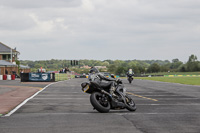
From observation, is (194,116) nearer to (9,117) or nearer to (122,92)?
(122,92)

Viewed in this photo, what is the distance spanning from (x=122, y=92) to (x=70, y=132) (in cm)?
475

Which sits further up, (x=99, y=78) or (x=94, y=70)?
(x=94, y=70)

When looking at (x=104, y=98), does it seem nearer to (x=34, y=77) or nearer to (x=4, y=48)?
(x=34, y=77)

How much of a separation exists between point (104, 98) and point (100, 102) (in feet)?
0.65

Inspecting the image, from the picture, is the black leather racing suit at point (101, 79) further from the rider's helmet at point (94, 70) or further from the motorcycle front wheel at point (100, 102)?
the motorcycle front wheel at point (100, 102)

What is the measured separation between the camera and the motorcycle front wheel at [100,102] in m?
11.3

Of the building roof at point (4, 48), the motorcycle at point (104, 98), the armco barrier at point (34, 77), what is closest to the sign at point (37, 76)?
the armco barrier at point (34, 77)

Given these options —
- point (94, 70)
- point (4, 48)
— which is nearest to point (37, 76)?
point (94, 70)

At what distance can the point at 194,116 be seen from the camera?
10.8 m

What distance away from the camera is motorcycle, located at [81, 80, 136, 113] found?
11.4 metres

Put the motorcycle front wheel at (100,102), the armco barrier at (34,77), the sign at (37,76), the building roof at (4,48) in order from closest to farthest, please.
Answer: the motorcycle front wheel at (100,102), the armco barrier at (34,77), the sign at (37,76), the building roof at (4,48)

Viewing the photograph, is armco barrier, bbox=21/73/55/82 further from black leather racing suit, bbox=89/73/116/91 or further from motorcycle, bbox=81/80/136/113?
black leather racing suit, bbox=89/73/116/91

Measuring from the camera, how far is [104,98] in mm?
11602

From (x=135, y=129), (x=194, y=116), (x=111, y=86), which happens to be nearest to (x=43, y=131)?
(x=135, y=129)
